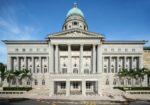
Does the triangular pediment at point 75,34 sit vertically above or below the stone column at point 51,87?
above

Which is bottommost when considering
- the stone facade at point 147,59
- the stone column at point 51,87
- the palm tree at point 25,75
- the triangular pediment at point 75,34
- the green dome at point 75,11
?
the stone column at point 51,87

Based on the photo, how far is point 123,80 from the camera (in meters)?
54.8

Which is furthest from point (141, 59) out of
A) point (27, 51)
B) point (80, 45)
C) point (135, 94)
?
point (27, 51)

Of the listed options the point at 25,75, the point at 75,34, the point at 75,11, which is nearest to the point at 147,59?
the point at 75,34

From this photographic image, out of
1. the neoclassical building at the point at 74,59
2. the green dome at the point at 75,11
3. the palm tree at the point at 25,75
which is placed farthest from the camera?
the green dome at the point at 75,11

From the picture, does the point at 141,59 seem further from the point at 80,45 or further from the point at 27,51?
the point at 27,51

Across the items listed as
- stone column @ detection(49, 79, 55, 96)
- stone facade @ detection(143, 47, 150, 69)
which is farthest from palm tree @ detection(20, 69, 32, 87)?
stone facade @ detection(143, 47, 150, 69)

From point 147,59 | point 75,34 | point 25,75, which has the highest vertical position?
point 75,34

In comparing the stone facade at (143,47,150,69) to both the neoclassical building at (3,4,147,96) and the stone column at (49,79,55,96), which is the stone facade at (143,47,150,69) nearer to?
the neoclassical building at (3,4,147,96)

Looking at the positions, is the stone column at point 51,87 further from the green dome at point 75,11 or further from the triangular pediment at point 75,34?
the green dome at point 75,11

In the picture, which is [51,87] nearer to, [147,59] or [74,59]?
[74,59]

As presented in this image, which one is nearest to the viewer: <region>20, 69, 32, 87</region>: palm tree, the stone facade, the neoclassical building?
<region>20, 69, 32, 87</region>: palm tree

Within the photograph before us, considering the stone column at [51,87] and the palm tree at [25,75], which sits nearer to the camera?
the stone column at [51,87]

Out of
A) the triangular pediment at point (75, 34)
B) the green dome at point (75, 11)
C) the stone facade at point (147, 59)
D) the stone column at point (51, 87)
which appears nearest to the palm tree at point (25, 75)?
the stone column at point (51, 87)
